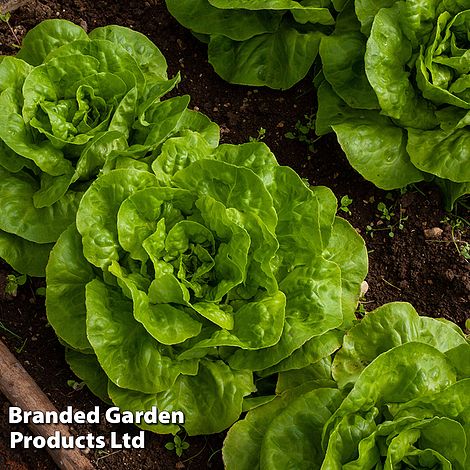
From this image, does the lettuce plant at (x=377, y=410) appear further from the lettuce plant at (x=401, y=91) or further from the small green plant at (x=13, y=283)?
the small green plant at (x=13, y=283)

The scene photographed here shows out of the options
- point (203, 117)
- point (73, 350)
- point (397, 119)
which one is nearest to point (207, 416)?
point (73, 350)

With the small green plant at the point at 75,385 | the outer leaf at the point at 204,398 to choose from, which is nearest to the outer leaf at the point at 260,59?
the outer leaf at the point at 204,398

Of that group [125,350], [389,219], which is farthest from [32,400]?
[389,219]

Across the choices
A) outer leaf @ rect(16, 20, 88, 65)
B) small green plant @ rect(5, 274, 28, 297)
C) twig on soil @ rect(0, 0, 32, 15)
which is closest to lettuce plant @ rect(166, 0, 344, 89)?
outer leaf @ rect(16, 20, 88, 65)

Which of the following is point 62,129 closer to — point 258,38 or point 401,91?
point 258,38

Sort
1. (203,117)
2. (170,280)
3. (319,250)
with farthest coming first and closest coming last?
(203,117), (319,250), (170,280)

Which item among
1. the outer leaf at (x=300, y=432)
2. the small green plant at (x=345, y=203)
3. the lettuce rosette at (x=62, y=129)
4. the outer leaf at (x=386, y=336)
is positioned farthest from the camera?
the small green plant at (x=345, y=203)

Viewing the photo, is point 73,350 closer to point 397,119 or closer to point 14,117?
point 14,117
